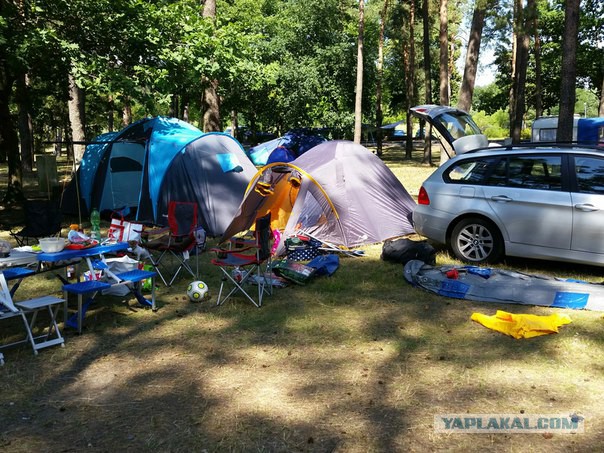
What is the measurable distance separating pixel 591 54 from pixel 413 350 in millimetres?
34664

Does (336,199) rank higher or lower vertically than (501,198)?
lower

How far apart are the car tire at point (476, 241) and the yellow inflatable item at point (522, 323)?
1.75m

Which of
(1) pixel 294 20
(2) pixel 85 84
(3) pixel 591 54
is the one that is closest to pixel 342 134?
(1) pixel 294 20

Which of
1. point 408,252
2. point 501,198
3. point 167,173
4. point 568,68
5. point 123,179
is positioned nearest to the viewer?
point 501,198

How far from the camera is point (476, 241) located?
23.5ft

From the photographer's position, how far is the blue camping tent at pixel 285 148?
70.9 ft

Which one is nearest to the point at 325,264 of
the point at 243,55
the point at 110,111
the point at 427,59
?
the point at 243,55

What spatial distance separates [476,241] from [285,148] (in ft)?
51.1

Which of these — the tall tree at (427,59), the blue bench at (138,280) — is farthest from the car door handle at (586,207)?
the tall tree at (427,59)

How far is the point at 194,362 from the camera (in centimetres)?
464

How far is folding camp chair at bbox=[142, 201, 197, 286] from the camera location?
23.3 feet

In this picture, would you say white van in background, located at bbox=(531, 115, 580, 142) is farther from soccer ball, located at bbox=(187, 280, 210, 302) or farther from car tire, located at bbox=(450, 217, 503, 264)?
soccer ball, located at bbox=(187, 280, 210, 302)

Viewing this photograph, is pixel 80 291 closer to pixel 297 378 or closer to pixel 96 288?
pixel 96 288

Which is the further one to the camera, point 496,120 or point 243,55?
point 496,120
